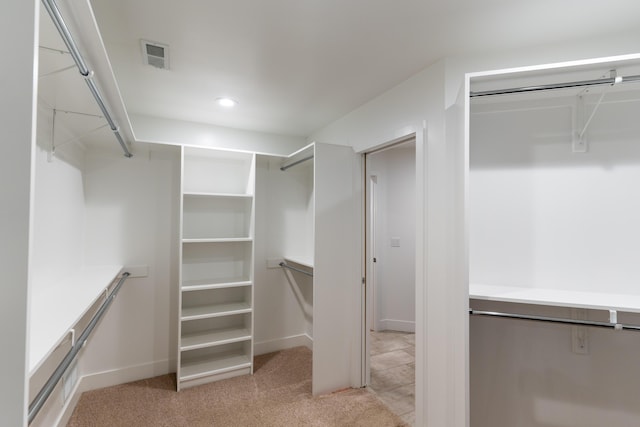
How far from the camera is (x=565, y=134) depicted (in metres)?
1.65

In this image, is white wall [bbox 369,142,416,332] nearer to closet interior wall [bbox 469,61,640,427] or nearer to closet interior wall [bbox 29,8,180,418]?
closet interior wall [bbox 469,61,640,427]

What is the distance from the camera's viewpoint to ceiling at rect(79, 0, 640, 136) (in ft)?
4.58

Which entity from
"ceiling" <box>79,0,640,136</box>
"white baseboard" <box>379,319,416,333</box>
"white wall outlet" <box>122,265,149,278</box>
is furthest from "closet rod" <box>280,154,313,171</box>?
"white baseboard" <box>379,319,416,333</box>

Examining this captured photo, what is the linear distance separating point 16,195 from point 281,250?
112 inches

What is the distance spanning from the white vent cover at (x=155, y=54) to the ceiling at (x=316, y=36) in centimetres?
4

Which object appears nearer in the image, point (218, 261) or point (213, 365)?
point (213, 365)

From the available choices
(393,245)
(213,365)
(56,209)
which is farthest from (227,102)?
(393,245)

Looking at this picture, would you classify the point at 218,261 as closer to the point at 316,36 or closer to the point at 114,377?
the point at 114,377

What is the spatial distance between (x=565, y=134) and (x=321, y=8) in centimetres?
151

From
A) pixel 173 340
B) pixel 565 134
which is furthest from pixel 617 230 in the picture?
pixel 173 340

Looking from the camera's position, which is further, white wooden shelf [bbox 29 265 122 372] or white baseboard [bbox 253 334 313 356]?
white baseboard [bbox 253 334 313 356]

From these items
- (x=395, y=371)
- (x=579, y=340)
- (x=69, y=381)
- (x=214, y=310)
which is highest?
(x=579, y=340)

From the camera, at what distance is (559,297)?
145 cm

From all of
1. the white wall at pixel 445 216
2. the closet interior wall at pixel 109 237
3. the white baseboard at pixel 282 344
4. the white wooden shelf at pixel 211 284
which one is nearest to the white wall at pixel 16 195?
the closet interior wall at pixel 109 237
